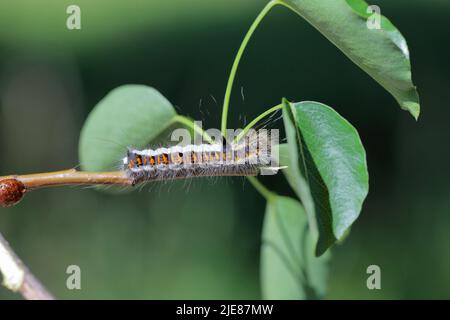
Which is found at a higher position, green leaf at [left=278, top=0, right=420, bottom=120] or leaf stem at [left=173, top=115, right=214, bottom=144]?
green leaf at [left=278, top=0, right=420, bottom=120]

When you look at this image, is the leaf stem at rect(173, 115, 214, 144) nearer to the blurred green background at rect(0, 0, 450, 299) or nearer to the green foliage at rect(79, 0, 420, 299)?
the green foliage at rect(79, 0, 420, 299)

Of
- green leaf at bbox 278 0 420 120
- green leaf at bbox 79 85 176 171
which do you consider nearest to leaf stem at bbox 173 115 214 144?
green leaf at bbox 79 85 176 171

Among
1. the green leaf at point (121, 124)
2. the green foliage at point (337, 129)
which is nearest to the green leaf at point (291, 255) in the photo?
the green leaf at point (121, 124)

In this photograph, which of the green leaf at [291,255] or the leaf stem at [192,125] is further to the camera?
the green leaf at [291,255]

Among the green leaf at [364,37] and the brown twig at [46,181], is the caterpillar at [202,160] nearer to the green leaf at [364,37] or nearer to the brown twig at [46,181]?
the brown twig at [46,181]

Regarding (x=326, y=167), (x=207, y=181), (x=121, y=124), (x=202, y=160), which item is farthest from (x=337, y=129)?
(x=207, y=181)
